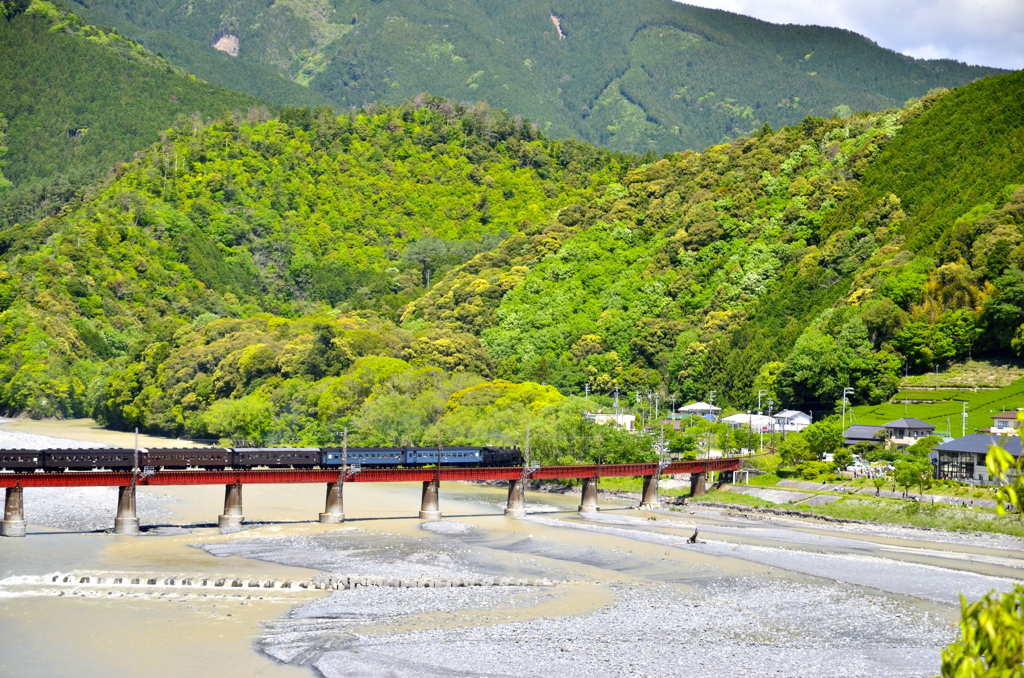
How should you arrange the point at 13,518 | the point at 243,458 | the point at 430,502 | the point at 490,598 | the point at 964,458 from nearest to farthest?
the point at 490,598 → the point at 13,518 → the point at 243,458 → the point at 430,502 → the point at 964,458

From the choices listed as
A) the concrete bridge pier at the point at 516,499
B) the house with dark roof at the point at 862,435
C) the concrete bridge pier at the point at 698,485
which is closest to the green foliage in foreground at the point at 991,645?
the concrete bridge pier at the point at 516,499

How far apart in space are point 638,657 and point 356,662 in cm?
968

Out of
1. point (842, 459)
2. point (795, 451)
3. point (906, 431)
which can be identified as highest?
point (906, 431)

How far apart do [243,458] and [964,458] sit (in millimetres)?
53296

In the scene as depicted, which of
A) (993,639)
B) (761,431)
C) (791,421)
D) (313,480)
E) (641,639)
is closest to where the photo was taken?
(993,639)

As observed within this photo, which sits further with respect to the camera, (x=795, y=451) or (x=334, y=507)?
(x=795, y=451)

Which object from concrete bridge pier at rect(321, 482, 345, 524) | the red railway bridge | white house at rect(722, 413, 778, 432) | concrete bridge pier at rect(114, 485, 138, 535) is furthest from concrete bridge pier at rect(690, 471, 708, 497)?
concrete bridge pier at rect(114, 485, 138, 535)

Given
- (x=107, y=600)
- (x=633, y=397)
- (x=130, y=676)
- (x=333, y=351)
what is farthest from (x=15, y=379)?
(x=130, y=676)

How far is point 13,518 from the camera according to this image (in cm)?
5944

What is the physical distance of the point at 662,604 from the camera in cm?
4741

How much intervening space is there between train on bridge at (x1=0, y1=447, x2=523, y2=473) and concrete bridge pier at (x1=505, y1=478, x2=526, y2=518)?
4.68 metres

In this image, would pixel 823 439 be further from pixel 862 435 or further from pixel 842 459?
pixel 862 435

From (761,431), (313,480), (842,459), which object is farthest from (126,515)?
(761,431)

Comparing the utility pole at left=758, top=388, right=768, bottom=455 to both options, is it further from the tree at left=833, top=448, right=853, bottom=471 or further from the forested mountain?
the tree at left=833, top=448, right=853, bottom=471
